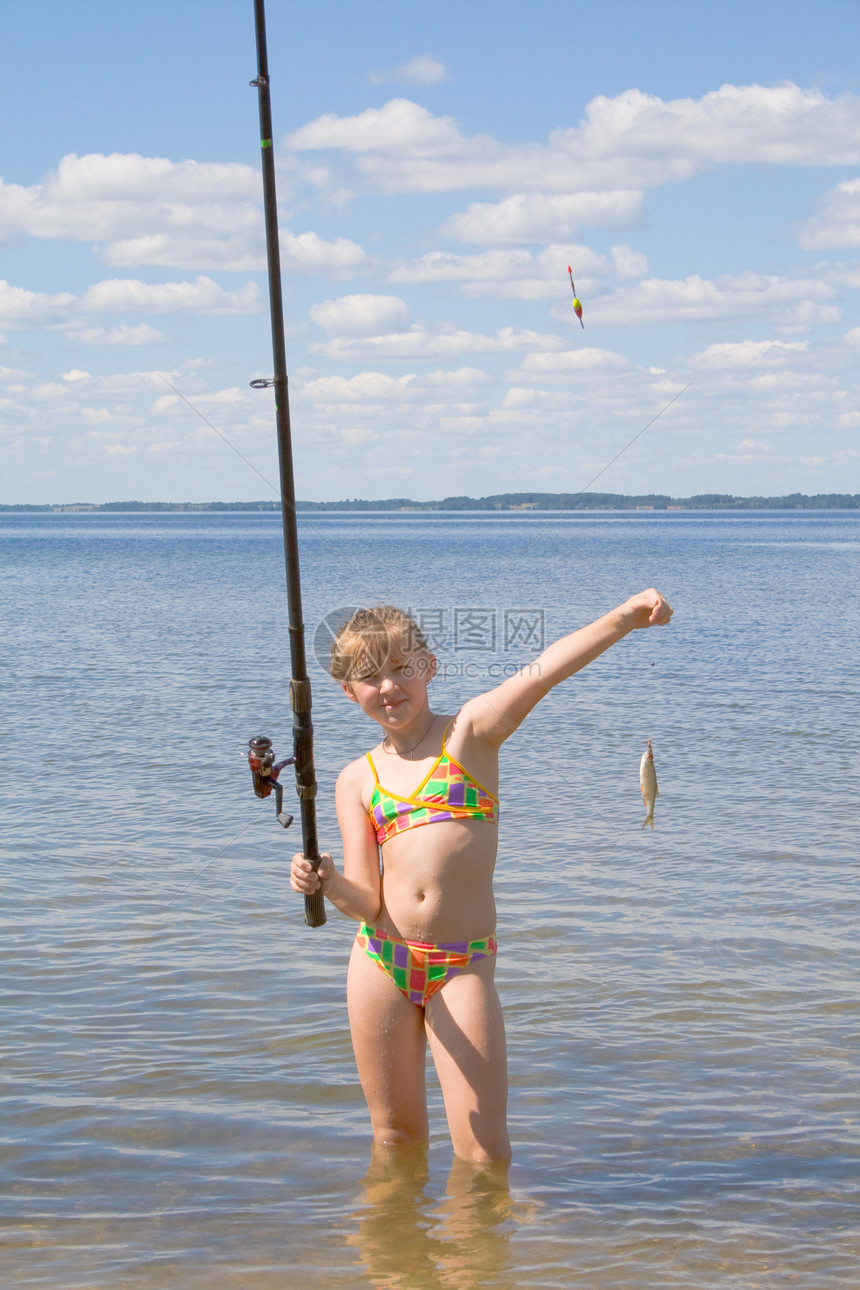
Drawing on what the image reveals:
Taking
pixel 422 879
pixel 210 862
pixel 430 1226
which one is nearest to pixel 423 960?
pixel 422 879

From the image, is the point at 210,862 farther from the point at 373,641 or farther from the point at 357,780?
the point at 373,641

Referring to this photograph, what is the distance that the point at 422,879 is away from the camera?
3.53 m

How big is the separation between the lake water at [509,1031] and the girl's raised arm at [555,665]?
1569 millimetres

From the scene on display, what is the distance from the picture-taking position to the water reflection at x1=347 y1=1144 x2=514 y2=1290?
11.7 feet

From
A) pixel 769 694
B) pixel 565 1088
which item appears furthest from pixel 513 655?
pixel 565 1088

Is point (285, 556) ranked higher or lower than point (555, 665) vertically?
higher

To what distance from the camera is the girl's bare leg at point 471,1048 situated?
11.4ft

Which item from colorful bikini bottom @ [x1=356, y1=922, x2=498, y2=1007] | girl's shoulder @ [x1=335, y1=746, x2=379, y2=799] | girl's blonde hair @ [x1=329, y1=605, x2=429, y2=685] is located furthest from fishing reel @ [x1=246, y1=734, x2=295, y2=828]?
colorful bikini bottom @ [x1=356, y1=922, x2=498, y2=1007]

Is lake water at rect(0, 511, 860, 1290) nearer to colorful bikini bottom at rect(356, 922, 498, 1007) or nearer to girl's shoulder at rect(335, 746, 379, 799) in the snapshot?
colorful bikini bottom at rect(356, 922, 498, 1007)

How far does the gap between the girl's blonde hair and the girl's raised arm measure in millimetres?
279

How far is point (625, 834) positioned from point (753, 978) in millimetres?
2768

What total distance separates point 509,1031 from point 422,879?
2.22m

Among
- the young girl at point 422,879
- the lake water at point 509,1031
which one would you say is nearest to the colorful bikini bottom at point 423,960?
the young girl at point 422,879

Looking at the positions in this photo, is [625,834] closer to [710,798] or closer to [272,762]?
[710,798]
